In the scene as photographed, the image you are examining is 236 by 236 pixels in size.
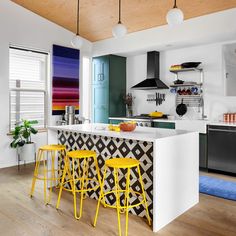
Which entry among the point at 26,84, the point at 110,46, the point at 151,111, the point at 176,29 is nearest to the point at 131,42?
the point at 110,46

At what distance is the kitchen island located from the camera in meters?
2.49

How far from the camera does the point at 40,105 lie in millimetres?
5512

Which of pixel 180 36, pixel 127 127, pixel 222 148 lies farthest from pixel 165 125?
pixel 127 127

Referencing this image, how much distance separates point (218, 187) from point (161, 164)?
5.20 feet

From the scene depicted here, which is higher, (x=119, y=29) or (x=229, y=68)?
(x=119, y=29)

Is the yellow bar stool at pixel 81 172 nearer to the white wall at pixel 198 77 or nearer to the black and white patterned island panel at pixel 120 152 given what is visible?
the black and white patterned island panel at pixel 120 152

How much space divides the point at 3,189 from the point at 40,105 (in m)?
2.29

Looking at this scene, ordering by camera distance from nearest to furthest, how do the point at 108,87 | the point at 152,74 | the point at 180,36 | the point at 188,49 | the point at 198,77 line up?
the point at 180,36
the point at 198,77
the point at 188,49
the point at 152,74
the point at 108,87

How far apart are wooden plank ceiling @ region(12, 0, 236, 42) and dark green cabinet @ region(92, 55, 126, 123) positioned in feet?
2.46

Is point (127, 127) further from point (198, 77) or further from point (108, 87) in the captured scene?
point (108, 87)

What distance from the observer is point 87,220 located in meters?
2.64

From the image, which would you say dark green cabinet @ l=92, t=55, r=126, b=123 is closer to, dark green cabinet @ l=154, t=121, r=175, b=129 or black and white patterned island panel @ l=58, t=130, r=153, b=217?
dark green cabinet @ l=154, t=121, r=175, b=129

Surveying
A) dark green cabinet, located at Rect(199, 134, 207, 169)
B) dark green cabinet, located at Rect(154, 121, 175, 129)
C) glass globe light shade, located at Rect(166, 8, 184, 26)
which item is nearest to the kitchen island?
glass globe light shade, located at Rect(166, 8, 184, 26)

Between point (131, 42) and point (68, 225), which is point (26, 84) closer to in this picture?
point (131, 42)
